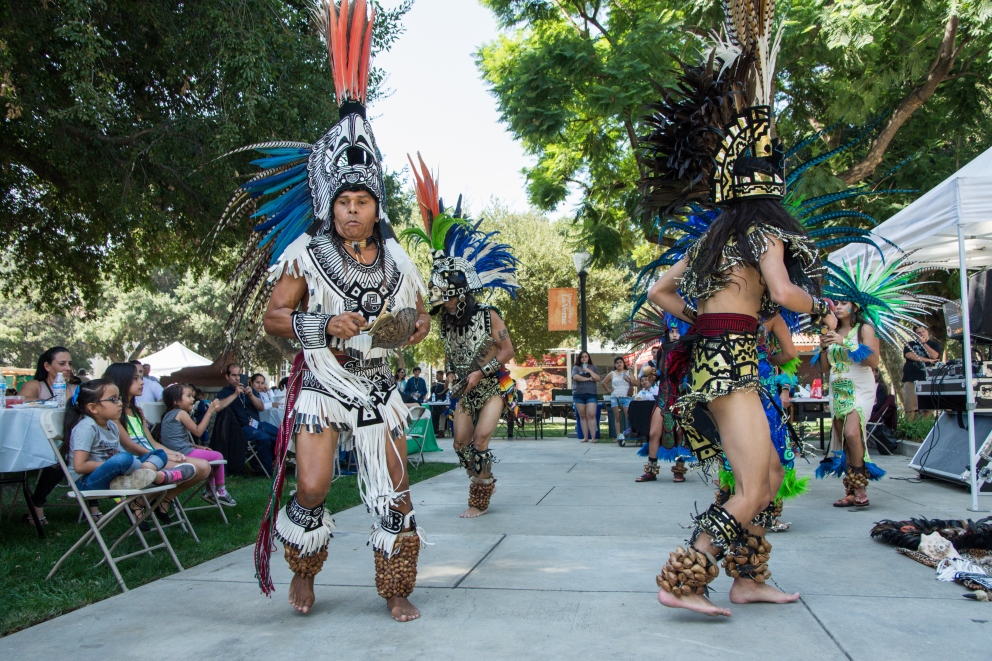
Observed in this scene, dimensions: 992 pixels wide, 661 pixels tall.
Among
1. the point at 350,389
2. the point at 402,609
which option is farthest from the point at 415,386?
the point at 402,609

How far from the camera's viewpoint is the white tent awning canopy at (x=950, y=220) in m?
5.91

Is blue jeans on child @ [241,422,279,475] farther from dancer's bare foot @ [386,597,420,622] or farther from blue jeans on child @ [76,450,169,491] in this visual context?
dancer's bare foot @ [386,597,420,622]

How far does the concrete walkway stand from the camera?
120 inches

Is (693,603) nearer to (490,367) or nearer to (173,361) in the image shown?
(490,367)

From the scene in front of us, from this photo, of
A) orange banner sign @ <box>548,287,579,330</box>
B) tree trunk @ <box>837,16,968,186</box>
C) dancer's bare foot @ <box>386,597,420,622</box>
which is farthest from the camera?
orange banner sign @ <box>548,287,579,330</box>

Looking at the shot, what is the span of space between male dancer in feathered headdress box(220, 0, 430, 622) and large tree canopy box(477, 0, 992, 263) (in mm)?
6845

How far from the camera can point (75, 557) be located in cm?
491

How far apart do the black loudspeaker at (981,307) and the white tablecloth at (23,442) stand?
7759mm

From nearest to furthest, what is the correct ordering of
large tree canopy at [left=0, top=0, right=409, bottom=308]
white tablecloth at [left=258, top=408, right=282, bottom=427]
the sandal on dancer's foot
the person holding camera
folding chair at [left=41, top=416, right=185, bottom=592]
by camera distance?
folding chair at [left=41, top=416, right=185, bottom=592] → the sandal on dancer's foot → large tree canopy at [left=0, top=0, right=409, bottom=308] → the person holding camera → white tablecloth at [left=258, top=408, right=282, bottom=427]

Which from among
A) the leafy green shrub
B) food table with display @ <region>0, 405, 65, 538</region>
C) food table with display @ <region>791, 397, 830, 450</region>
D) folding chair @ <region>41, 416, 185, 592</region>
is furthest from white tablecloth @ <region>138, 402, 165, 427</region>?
the leafy green shrub

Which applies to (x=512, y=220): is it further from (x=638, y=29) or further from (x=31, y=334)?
(x=31, y=334)

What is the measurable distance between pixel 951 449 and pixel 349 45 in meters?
6.82

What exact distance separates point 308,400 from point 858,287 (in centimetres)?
523

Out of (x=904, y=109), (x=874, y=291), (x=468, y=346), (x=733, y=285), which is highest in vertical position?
(x=904, y=109)
